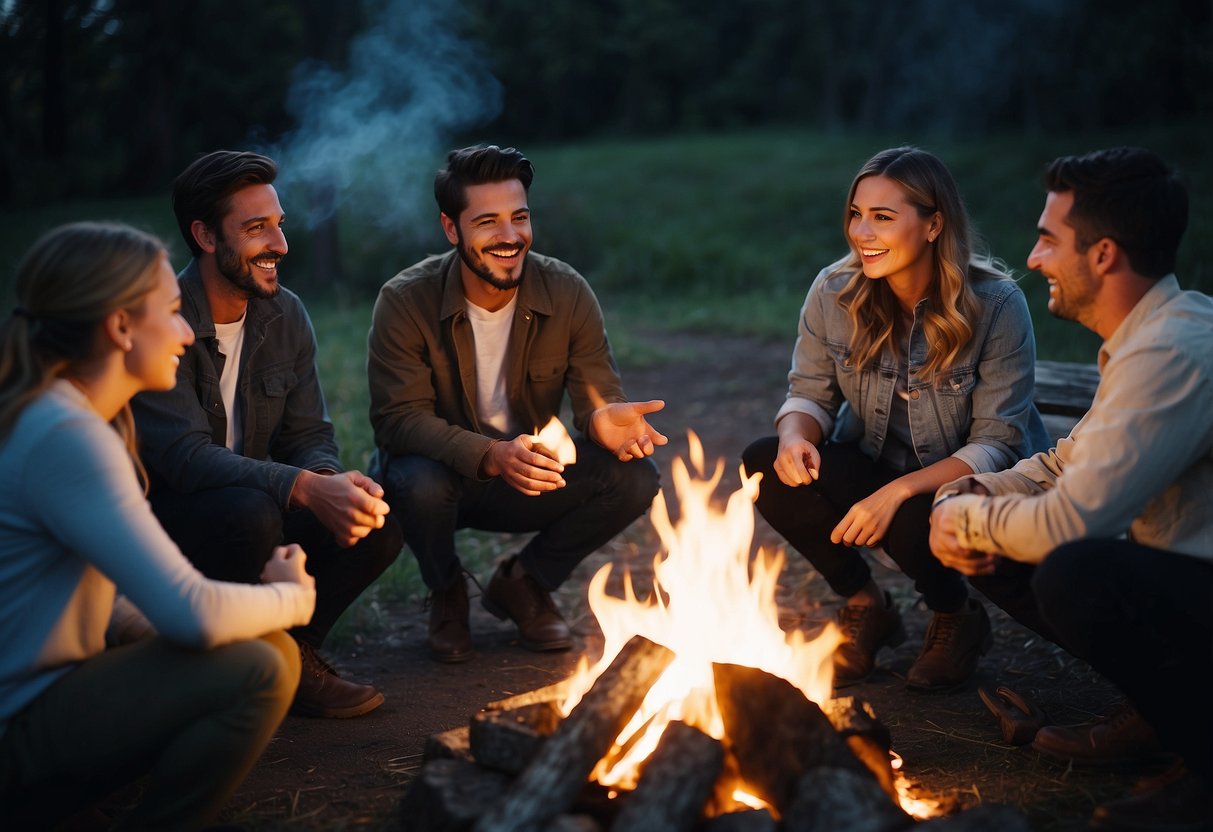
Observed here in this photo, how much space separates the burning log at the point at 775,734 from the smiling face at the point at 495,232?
1.93m

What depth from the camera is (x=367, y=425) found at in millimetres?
7461

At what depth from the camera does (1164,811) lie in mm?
2703

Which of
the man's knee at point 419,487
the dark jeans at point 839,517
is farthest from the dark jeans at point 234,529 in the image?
the dark jeans at point 839,517

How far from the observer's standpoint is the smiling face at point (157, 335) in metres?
2.64

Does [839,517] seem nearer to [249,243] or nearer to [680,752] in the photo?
[680,752]

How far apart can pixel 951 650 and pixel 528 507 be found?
5.50ft

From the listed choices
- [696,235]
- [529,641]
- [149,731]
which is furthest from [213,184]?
[696,235]

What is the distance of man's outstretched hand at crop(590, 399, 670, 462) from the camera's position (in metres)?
4.30

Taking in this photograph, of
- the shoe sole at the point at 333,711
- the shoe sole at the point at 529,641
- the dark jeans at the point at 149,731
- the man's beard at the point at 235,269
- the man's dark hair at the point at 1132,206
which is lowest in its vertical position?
the shoe sole at the point at 529,641

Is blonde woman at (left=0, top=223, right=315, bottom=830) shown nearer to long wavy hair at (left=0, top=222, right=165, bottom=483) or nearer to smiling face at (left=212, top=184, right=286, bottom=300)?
long wavy hair at (left=0, top=222, right=165, bottom=483)

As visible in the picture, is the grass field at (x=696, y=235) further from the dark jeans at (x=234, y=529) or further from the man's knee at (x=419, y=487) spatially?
the dark jeans at (x=234, y=529)

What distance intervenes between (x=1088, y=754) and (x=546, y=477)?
194cm

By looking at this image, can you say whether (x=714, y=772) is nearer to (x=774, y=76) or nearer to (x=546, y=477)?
(x=546, y=477)

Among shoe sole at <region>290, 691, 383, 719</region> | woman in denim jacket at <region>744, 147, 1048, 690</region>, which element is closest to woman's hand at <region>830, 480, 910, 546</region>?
woman in denim jacket at <region>744, 147, 1048, 690</region>
